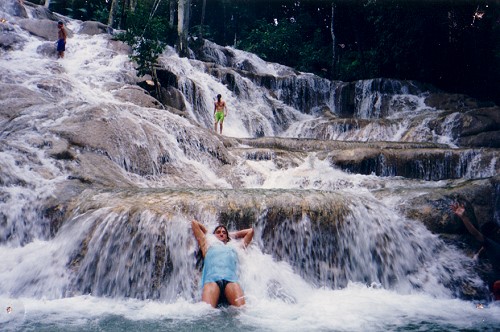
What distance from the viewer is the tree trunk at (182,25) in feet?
59.2

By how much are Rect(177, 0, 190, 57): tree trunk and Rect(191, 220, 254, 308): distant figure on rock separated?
15.0 meters

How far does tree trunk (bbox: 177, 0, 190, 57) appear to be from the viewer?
1803cm

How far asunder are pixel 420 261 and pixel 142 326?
398 centimetres

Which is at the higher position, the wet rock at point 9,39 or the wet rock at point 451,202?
the wet rock at point 9,39

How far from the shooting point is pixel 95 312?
4.37 metres

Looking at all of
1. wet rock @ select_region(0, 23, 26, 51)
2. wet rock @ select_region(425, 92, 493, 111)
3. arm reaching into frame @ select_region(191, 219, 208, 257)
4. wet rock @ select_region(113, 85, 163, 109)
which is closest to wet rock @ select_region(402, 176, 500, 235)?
arm reaching into frame @ select_region(191, 219, 208, 257)

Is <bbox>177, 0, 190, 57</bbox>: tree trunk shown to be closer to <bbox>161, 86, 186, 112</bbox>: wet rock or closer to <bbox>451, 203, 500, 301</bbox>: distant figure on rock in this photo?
<bbox>161, 86, 186, 112</bbox>: wet rock

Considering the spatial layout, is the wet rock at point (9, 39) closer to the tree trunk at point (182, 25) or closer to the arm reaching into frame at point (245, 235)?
the tree trunk at point (182, 25)

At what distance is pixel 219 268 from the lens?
478 cm

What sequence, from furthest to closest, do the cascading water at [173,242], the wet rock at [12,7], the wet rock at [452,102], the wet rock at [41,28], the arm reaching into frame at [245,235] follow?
the wet rock at [12,7]
the wet rock at [41,28]
the wet rock at [452,102]
the arm reaching into frame at [245,235]
the cascading water at [173,242]

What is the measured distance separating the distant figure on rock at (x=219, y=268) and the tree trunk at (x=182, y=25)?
49.1ft

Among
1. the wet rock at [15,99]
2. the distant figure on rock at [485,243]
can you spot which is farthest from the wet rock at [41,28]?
the distant figure on rock at [485,243]

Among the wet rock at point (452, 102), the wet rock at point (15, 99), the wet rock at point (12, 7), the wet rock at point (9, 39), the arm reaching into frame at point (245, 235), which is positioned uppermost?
the wet rock at point (12, 7)

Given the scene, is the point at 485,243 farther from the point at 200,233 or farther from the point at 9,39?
the point at 9,39
